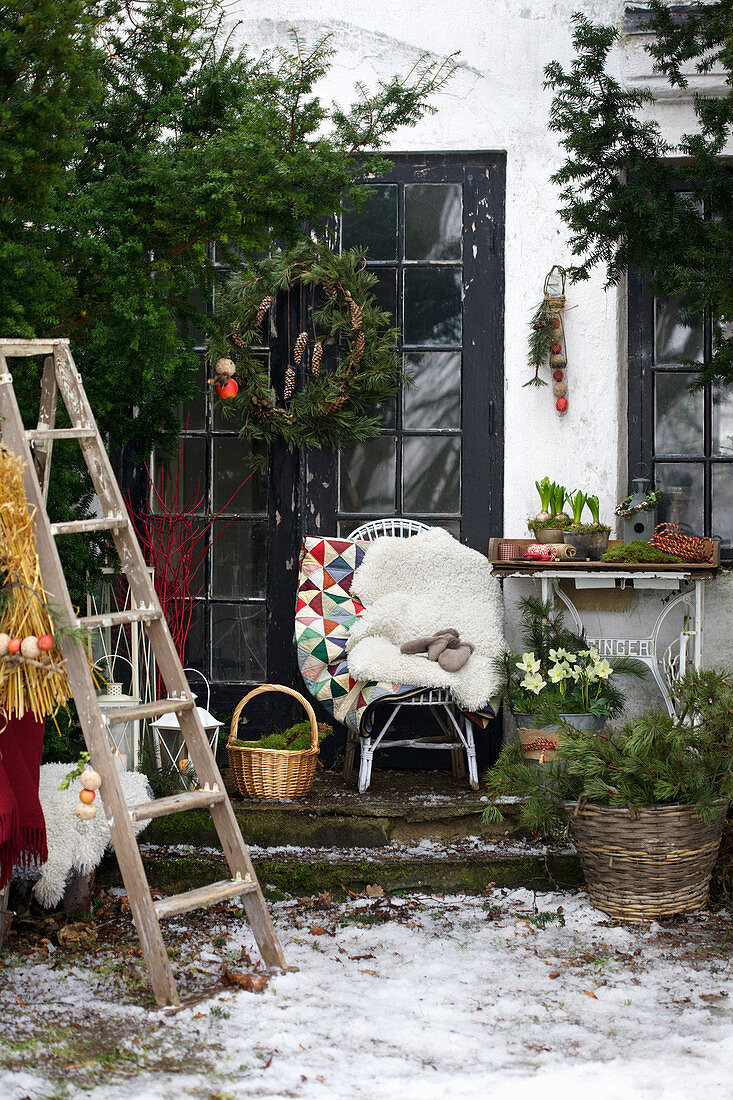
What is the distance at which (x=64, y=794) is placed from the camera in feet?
10.2

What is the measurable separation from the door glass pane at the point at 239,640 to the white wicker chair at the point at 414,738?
63 centimetres

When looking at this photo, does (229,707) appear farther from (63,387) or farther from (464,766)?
(63,387)

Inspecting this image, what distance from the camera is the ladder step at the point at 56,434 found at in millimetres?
2729

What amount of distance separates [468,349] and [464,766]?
1.90 meters

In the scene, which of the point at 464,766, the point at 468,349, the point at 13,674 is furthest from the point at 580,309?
the point at 13,674

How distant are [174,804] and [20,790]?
1.39 feet

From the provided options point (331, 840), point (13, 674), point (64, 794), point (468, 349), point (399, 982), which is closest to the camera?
point (13, 674)

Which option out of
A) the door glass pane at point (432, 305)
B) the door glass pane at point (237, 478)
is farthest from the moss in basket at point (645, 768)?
the door glass pane at point (432, 305)

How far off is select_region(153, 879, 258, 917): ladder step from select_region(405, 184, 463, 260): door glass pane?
3083 mm

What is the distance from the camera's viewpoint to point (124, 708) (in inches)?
108

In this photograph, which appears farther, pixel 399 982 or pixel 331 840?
pixel 331 840

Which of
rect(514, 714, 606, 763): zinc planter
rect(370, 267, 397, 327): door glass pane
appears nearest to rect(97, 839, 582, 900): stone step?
rect(514, 714, 606, 763): zinc planter

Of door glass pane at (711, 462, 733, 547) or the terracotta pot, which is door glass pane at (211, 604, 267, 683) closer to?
the terracotta pot

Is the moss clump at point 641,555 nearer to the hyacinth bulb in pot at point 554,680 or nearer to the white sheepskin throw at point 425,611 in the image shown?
the hyacinth bulb in pot at point 554,680
